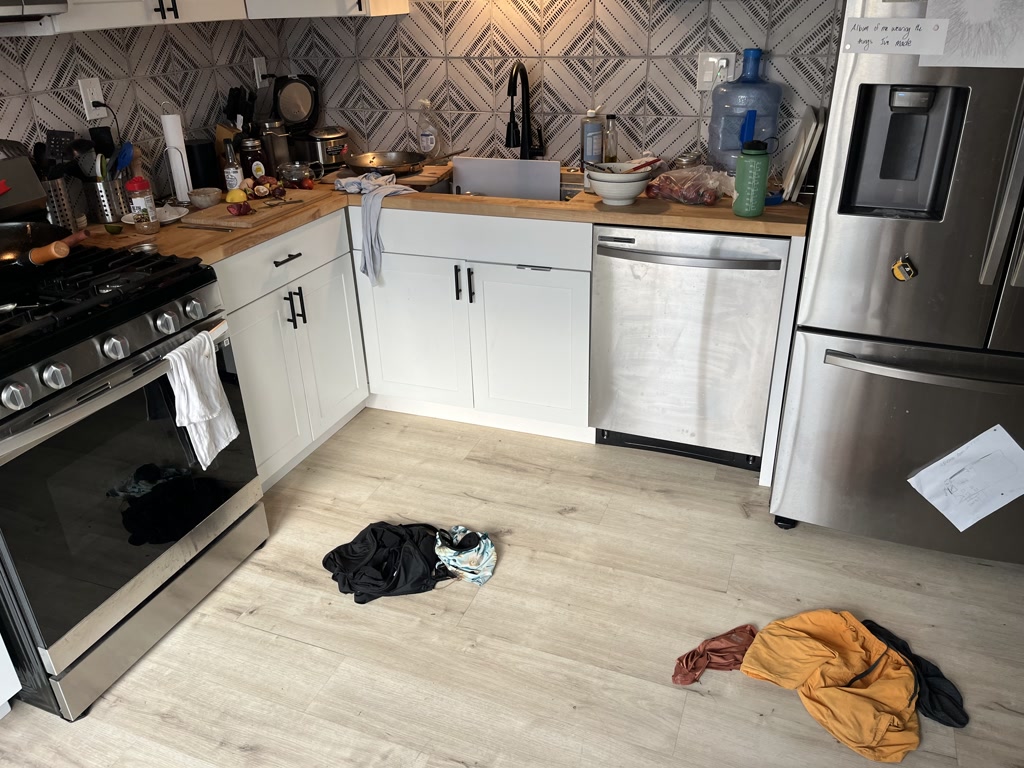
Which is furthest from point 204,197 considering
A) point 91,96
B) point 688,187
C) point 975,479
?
point 975,479

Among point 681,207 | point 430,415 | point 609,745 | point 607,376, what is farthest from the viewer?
point 430,415

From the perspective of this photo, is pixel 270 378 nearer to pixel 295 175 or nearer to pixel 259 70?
pixel 295 175

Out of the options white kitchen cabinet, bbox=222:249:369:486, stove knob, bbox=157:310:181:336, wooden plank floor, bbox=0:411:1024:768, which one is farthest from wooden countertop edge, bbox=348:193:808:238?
stove knob, bbox=157:310:181:336

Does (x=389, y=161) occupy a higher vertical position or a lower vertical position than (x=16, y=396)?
higher

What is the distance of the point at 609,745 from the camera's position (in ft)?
6.11

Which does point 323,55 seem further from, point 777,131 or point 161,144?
point 777,131

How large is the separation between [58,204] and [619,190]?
1.72 m

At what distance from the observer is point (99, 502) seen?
1.89m

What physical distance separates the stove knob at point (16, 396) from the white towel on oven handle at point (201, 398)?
0.39m

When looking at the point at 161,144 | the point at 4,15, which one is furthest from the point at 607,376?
the point at 4,15

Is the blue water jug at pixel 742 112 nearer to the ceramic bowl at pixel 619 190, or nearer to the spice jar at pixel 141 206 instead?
the ceramic bowl at pixel 619 190

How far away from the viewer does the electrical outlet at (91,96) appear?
2580mm

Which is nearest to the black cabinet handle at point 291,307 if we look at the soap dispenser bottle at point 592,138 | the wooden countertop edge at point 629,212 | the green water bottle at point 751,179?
the wooden countertop edge at point 629,212

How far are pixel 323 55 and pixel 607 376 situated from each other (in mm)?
1854
